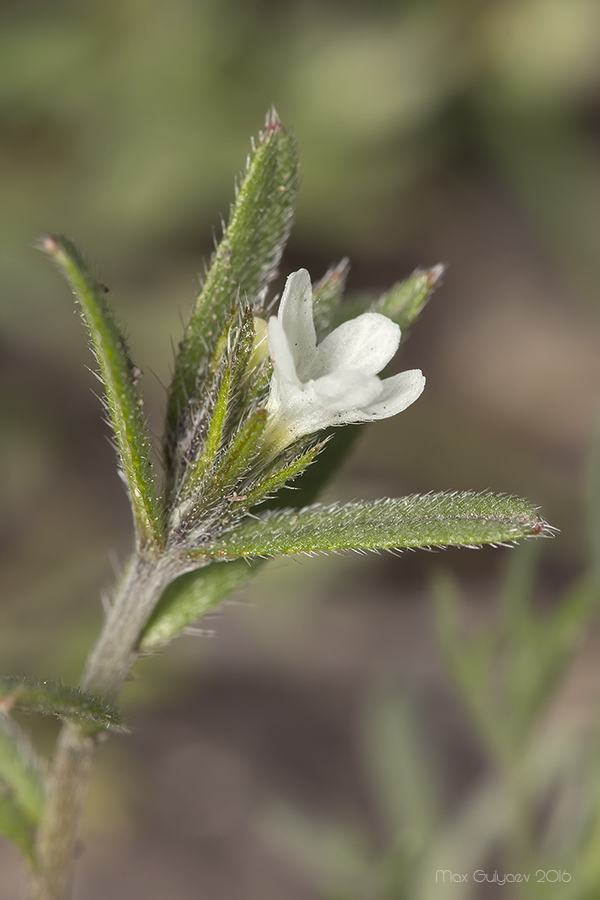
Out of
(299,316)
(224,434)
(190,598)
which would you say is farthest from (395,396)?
(190,598)

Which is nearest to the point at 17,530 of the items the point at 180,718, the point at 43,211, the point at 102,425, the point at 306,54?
the point at 102,425

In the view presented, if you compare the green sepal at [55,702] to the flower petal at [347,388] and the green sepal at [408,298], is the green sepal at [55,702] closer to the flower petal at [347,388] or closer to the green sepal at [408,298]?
the flower petal at [347,388]

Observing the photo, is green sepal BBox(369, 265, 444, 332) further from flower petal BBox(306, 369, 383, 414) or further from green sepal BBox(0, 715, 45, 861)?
green sepal BBox(0, 715, 45, 861)

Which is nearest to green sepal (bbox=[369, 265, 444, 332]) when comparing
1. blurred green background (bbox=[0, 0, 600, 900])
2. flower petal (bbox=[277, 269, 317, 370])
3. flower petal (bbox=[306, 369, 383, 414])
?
flower petal (bbox=[277, 269, 317, 370])

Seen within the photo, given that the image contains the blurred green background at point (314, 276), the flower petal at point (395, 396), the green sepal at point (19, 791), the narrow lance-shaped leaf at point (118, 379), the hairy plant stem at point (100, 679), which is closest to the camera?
the narrow lance-shaped leaf at point (118, 379)

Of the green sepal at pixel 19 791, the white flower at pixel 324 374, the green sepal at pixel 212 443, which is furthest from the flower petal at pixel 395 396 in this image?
the green sepal at pixel 19 791

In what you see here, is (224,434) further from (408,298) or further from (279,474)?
(408,298)

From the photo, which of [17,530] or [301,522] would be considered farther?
[17,530]

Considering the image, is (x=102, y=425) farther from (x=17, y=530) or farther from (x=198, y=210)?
(x=198, y=210)
